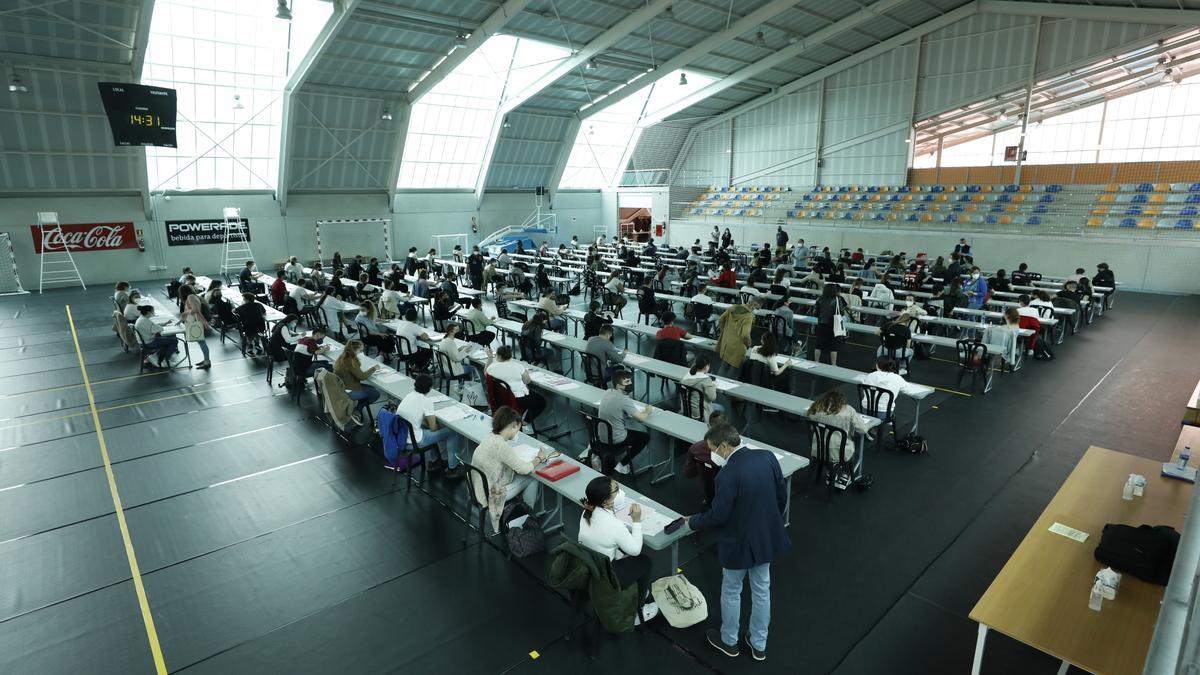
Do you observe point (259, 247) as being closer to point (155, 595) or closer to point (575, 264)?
point (575, 264)

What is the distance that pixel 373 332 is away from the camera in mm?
11672

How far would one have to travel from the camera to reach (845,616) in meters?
4.73

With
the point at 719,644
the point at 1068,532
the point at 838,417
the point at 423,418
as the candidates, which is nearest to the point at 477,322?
the point at 423,418

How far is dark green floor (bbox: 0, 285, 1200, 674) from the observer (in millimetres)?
4449

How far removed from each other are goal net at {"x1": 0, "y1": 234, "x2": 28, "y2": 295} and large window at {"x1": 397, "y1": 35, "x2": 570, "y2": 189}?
14336 millimetres

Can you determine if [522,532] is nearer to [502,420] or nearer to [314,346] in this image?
[502,420]

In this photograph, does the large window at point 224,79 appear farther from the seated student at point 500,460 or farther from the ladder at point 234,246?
the seated student at point 500,460

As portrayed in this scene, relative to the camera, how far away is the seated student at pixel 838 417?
630 centimetres

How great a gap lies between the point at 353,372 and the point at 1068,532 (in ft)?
26.0

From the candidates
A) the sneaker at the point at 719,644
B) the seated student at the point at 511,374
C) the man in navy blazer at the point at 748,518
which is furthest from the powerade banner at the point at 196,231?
the man in navy blazer at the point at 748,518

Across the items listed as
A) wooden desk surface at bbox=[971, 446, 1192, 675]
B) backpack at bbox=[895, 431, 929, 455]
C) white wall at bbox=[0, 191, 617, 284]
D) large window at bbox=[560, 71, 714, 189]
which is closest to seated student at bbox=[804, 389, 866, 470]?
backpack at bbox=[895, 431, 929, 455]

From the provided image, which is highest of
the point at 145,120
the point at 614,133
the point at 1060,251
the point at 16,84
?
the point at 614,133

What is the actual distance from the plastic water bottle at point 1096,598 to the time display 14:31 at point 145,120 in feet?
74.8

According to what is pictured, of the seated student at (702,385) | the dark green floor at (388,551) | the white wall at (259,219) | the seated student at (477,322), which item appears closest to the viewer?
the dark green floor at (388,551)
